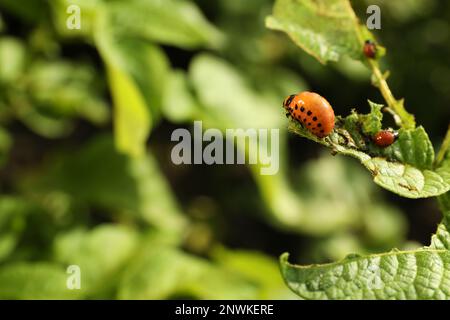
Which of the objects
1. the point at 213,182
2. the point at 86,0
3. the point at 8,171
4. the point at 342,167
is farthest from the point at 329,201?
the point at 86,0

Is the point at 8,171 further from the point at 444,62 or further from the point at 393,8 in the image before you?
the point at 444,62

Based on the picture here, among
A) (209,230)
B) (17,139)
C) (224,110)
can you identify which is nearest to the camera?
(224,110)

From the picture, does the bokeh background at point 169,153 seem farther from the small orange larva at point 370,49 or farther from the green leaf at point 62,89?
the small orange larva at point 370,49

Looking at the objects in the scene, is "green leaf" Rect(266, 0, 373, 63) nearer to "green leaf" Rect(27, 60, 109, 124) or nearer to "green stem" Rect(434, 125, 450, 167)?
"green stem" Rect(434, 125, 450, 167)

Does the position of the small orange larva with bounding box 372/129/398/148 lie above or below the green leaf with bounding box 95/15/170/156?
below
